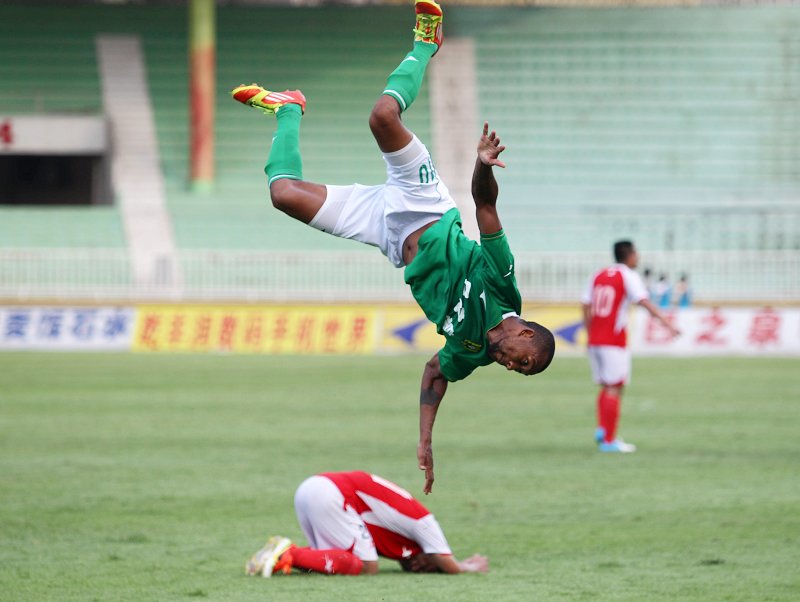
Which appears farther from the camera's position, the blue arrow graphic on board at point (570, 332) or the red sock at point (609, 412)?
the blue arrow graphic on board at point (570, 332)

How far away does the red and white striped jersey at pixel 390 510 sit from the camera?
8.99 meters

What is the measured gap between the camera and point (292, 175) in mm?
8125

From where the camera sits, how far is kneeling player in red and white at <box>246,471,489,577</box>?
352 inches

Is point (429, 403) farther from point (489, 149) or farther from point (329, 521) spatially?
point (489, 149)

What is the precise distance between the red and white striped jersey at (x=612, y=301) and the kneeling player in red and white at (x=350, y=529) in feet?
22.1

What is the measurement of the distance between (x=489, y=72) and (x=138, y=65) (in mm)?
9541

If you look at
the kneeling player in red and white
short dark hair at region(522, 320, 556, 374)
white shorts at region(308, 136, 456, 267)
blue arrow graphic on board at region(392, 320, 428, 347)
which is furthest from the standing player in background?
blue arrow graphic on board at region(392, 320, 428, 347)

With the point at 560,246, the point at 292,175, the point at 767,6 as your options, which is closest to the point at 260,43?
the point at 560,246

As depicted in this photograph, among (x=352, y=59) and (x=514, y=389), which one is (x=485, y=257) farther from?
(x=352, y=59)

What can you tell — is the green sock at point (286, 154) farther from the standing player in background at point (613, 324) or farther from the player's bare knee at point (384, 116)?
the standing player in background at point (613, 324)

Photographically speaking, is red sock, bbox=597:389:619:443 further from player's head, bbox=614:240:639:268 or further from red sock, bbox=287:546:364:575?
red sock, bbox=287:546:364:575

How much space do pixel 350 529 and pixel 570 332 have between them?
772 inches

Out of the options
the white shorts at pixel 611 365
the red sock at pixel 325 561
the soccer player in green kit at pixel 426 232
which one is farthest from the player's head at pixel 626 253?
the soccer player in green kit at pixel 426 232

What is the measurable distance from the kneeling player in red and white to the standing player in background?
21.0 feet
